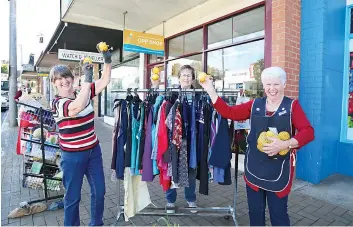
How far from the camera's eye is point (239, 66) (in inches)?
217

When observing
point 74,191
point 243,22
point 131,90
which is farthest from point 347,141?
point 74,191

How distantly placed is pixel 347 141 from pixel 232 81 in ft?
8.24

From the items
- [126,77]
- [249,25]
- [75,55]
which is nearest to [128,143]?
[249,25]

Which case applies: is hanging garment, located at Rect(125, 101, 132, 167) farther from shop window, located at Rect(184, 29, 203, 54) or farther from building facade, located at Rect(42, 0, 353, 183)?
shop window, located at Rect(184, 29, 203, 54)

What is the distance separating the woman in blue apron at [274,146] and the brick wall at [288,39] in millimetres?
2272

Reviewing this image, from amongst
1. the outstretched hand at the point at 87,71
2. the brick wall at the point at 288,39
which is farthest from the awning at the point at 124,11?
the outstretched hand at the point at 87,71

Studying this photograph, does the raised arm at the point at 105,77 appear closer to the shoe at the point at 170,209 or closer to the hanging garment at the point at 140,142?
the hanging garment at the point at 140,142

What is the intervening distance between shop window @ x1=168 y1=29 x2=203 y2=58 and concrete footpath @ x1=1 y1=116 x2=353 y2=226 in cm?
366

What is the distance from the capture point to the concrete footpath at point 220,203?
3.03 m

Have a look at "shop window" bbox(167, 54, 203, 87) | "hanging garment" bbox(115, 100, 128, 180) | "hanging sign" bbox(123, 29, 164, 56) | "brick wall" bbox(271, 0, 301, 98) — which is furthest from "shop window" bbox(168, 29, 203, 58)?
"hanging garment" bbox(115, 100, 128, 180)

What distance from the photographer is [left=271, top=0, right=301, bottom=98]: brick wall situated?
405cm

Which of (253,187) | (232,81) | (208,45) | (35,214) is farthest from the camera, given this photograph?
(208,45)

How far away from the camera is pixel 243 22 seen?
17.5ft

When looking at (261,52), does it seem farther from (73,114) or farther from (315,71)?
(73,114)
